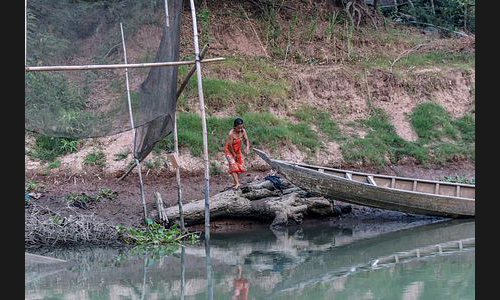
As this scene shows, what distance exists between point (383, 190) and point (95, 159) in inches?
185

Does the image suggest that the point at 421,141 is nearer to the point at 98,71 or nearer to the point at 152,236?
the point at 152,236

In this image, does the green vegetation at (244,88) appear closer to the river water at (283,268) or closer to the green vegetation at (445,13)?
the river water at (283,268)

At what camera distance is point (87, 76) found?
924 cm

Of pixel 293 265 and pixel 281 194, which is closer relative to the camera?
pixel 293 265

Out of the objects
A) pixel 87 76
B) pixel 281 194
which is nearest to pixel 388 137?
pixel 281 194

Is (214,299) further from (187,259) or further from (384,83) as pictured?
(384,83)

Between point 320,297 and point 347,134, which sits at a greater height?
point 347,134

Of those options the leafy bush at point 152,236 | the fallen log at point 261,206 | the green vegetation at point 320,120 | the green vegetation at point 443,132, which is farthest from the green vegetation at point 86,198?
the green vegetation at point 443,132

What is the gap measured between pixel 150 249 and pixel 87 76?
96.3 inches

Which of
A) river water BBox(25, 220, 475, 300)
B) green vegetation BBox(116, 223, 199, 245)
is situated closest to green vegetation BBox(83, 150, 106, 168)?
green vegetation BBox(116, 223, 199, 245)

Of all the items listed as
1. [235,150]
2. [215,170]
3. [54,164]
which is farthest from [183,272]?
[54,164]

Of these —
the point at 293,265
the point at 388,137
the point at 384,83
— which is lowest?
the point at 293,265

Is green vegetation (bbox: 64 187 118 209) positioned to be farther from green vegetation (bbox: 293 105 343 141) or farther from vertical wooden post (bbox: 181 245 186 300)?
green vegetation (bbox: 293 105 343 141)

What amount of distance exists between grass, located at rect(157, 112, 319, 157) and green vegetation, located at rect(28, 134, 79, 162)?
4.82 ft
